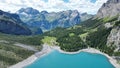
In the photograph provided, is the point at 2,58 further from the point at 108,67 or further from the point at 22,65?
the point at 108,67

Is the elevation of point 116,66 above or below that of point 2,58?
below

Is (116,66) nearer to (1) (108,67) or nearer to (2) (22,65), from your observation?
(1) (108,67)

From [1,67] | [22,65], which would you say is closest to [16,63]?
[22,65]

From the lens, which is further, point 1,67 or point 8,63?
point 8,63

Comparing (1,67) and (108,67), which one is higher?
(1,67)

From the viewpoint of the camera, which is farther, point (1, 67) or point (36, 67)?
point (36, 67)

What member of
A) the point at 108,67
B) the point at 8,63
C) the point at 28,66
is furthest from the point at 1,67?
the point at 108,67

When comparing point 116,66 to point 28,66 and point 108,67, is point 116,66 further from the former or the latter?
point 28,66
